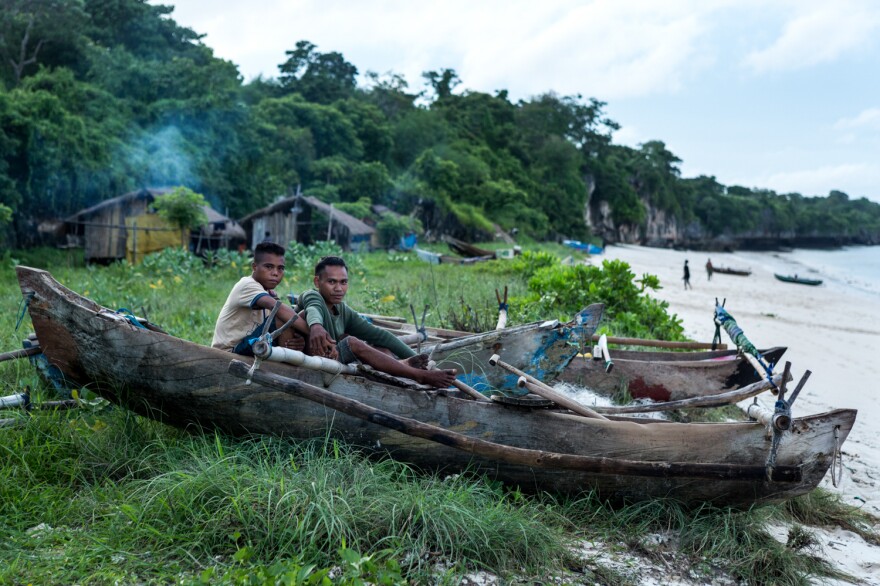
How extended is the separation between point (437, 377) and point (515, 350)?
3.99ft

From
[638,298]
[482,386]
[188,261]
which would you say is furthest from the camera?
[188,261]

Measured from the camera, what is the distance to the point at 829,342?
1208cm

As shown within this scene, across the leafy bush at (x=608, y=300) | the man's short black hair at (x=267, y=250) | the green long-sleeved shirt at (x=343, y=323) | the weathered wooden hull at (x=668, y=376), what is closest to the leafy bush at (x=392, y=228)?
the leafy bush at (x=608, y=300)

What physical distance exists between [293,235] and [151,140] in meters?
6.04

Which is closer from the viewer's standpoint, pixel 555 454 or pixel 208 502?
pixel 208 502

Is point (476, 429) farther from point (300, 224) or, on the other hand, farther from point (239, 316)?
point (300, 224)

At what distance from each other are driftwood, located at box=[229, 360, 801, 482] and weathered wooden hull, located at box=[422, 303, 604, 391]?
1260 millimetres

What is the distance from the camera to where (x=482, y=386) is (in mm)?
4793

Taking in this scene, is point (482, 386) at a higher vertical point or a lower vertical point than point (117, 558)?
higher

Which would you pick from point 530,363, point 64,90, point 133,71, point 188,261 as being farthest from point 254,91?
point 530,363

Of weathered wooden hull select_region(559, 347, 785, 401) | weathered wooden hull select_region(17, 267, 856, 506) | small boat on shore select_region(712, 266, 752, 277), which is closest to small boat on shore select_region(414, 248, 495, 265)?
small boat on shore select_region(712, 266, 752, 277)

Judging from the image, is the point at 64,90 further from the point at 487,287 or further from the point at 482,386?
the point at 482,386

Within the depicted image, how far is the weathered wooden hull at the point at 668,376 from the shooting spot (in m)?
5.67

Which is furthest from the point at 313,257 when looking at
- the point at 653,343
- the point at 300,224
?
the point at 653,343
